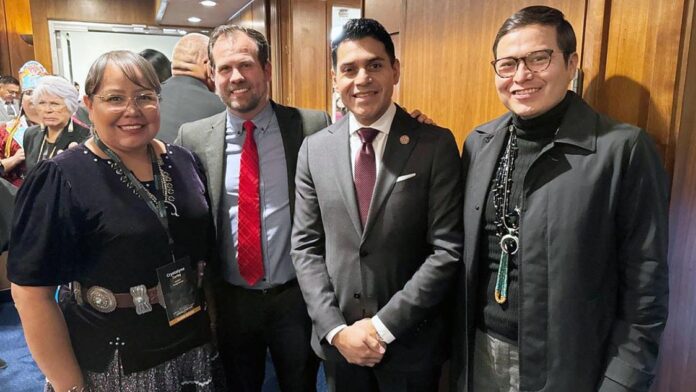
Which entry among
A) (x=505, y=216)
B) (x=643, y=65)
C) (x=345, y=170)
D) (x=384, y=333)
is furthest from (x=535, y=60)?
(x=384, y=333)

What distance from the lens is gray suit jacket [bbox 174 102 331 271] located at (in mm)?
1688

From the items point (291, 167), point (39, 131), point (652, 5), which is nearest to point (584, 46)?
point (652, 5)

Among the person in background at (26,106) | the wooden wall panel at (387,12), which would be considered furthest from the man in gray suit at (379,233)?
the person in background at (26,106)

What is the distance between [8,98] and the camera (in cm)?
510

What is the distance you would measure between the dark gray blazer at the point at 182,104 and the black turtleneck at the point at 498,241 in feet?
4.86

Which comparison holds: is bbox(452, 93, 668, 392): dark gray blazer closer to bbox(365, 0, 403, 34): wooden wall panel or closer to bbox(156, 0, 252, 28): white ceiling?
bbox(365, 0, 403, 34): wooden wall panel

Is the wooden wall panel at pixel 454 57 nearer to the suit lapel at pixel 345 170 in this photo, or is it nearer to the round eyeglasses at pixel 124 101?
the suit lapel at pixel 345 170

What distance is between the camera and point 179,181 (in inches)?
58.0

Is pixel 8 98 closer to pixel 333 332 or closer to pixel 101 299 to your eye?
pixel 101 299

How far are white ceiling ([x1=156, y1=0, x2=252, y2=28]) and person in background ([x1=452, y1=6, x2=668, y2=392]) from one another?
12.2ft

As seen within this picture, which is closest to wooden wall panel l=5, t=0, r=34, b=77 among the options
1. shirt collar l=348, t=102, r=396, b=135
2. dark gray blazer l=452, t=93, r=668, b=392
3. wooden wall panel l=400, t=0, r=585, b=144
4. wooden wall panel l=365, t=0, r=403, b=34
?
wooden wall panel l=365, t=0, r=403, b=34

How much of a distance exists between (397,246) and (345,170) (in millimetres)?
284

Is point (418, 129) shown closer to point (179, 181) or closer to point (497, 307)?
point (497, 307)

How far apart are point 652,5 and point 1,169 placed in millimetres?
3912
